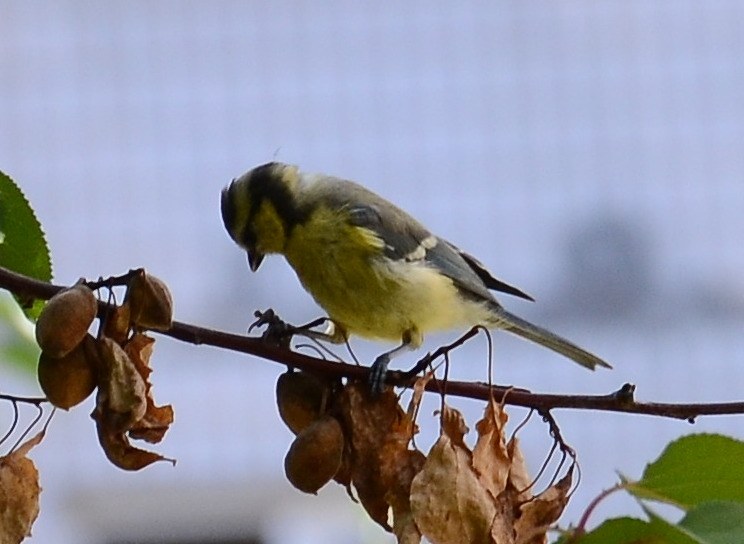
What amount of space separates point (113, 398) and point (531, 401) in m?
0.31

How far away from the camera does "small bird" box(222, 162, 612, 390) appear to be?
169cm

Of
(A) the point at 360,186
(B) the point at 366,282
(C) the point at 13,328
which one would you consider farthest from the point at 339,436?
(A) the point at 360,186

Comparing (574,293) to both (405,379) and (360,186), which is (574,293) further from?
(405,379)

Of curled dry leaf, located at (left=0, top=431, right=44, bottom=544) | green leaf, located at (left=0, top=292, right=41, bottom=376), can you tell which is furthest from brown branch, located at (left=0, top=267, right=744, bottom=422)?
green leaf, located at (left=0, top=292, right=41, bottom=376)

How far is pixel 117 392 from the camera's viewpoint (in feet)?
3.12

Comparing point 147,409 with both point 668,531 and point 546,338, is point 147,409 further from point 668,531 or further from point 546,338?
point 546,338

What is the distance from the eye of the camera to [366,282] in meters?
1.70

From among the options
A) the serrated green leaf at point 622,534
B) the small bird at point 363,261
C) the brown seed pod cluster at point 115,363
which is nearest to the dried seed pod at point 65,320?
the brown seed pod cluster at point 115,363

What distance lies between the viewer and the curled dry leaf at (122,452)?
0.96m

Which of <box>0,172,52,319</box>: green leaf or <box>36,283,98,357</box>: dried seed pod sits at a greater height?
<box>0,172,52,319</box>: green leaf

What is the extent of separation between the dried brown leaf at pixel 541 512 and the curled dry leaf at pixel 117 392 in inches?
11.3

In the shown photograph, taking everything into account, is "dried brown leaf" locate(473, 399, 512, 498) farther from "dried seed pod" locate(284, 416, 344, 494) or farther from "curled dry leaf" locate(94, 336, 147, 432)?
"curled dry leaf" locate(94, 336, 147, 432)

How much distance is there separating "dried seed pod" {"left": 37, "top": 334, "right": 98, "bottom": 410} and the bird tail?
0.78 meters

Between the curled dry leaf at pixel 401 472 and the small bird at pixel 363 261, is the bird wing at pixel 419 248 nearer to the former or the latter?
the small bird at pixel 363 261
